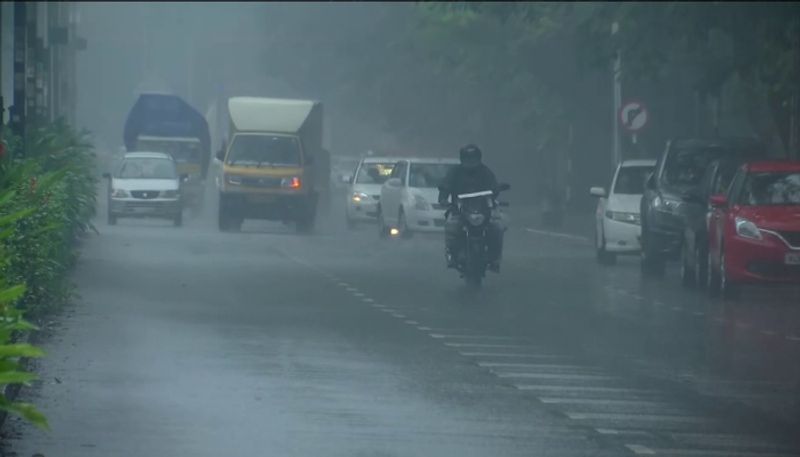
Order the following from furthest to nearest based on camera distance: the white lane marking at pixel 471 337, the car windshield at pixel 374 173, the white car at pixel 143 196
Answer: the car windshield at pixel 374 173, the white car at pixel 143 196, the white lane marking at pixel 471 337

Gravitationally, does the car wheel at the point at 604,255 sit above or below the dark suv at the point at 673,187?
below

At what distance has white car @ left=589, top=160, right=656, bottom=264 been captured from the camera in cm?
2950

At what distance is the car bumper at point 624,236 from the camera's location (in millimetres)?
29484

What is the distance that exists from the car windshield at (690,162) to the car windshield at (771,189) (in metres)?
4.55

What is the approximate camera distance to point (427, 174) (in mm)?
38500

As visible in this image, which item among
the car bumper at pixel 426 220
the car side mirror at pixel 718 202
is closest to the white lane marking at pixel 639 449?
the car side mirror at pixel 718 202

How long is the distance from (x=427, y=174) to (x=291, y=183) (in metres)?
4.41

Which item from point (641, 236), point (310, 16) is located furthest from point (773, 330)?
point (310, 16)

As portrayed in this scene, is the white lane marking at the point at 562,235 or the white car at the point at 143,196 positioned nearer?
the white lane marking at the point at 562,235

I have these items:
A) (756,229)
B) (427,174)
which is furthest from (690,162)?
(427,174)

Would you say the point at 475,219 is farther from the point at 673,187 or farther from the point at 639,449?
A: the point at 639,449

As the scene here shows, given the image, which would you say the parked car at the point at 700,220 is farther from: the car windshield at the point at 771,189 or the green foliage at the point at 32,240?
the green foliage at the point at 32,240

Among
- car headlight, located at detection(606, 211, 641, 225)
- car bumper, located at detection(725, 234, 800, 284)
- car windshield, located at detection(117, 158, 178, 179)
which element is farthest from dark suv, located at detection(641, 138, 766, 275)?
car windshield, located at detection(117, 158, 178, 179)

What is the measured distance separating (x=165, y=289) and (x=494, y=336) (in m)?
6.16
